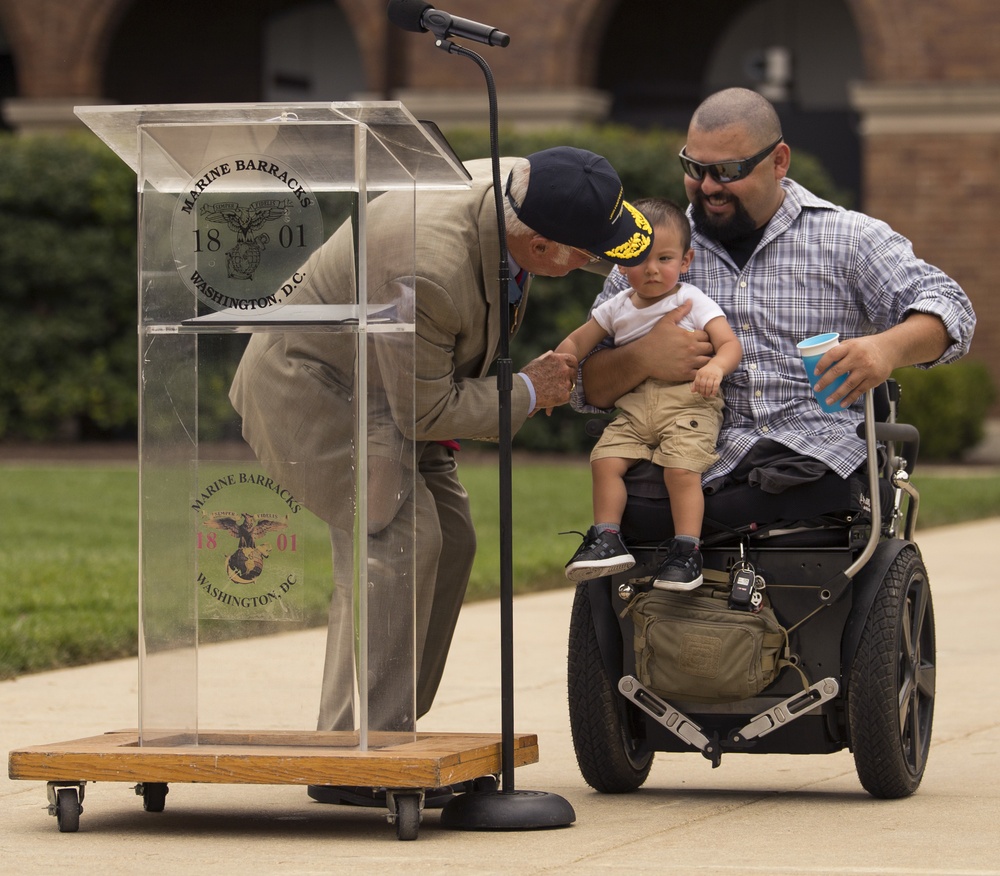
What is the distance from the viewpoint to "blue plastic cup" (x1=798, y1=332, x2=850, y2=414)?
497cm

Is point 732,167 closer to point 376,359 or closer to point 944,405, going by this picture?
point 376,359

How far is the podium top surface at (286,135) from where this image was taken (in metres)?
4.64

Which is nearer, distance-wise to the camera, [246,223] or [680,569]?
[246,223]

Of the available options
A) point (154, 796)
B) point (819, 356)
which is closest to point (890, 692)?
point (819, 356)

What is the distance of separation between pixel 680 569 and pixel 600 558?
22 cm

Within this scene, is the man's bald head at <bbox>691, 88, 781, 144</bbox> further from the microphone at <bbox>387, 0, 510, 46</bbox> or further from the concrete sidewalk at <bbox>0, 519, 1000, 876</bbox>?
the concrete sidewalk at <bbox>0, 519, 1000, 876</bbox>

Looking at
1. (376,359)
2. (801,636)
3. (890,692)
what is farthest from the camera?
(801,636)

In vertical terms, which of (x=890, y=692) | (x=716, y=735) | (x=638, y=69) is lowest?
(x=716, y=735)

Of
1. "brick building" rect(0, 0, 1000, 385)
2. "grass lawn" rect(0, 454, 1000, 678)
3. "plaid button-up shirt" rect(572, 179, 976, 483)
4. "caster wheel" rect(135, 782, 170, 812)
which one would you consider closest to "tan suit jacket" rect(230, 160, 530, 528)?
"grass lawn" rect(0, 454, 1000, 678)

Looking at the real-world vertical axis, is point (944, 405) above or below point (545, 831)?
above

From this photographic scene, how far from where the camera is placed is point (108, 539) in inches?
465

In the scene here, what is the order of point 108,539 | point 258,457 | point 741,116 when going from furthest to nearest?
point 108,539 < point 741,116 < point 258,457

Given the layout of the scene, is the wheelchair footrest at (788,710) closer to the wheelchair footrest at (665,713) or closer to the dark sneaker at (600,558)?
the wheelchair footrest at (665,713)

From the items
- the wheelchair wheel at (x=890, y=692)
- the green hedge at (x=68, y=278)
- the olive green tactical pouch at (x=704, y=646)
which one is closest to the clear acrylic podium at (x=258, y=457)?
the olive green tactical pouch at (x=704, y=646)
